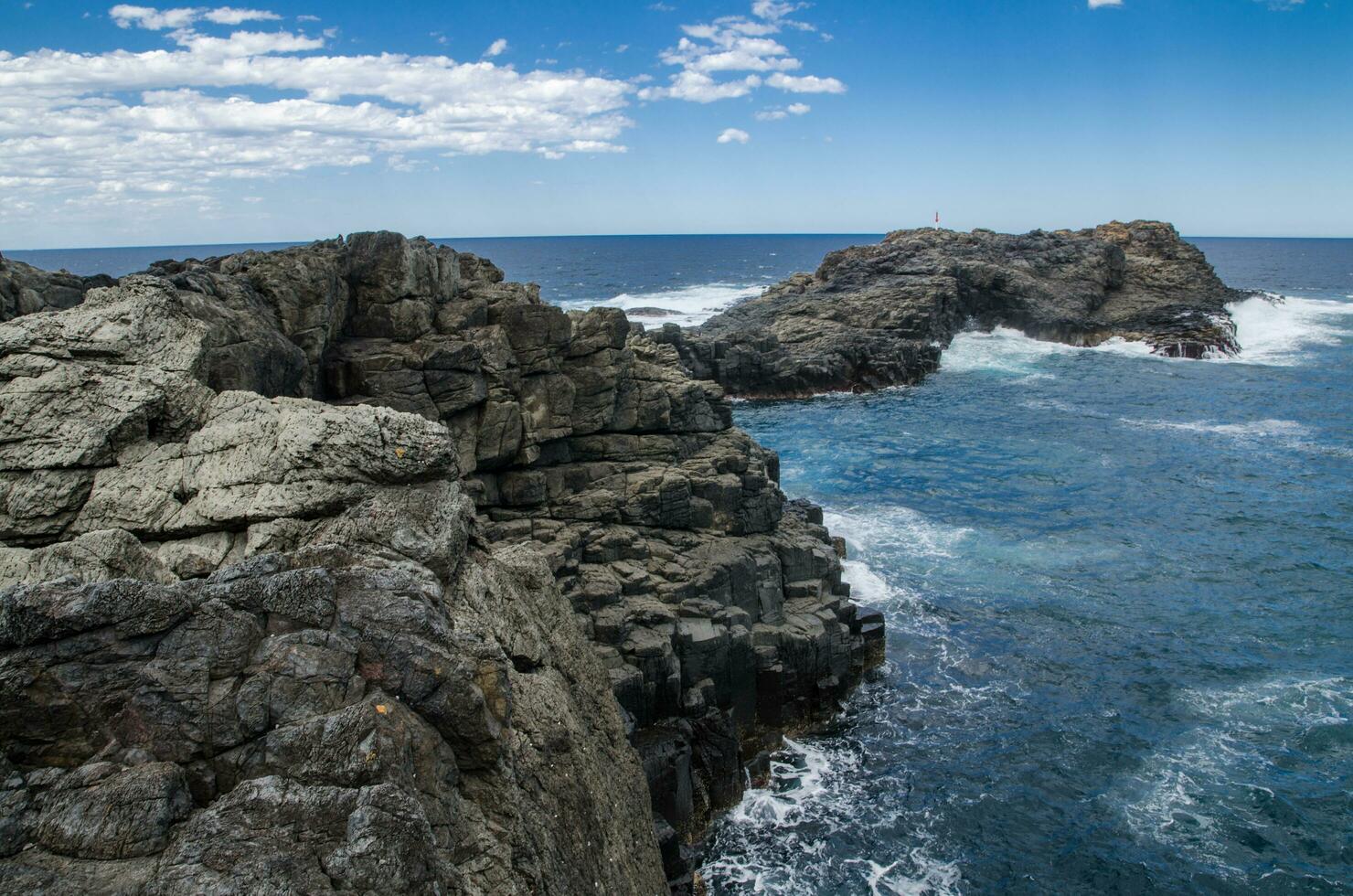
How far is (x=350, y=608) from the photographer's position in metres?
10.4

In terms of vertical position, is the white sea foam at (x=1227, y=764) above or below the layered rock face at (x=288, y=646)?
below

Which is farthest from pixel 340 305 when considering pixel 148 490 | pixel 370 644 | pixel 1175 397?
pixel 1175 397

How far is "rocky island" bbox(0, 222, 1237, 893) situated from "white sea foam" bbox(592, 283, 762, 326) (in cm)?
7769

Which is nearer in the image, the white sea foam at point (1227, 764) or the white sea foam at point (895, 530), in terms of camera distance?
the white sea foam at point (1227, 764)

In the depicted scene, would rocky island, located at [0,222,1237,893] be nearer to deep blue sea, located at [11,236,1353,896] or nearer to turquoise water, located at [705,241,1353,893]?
deep blue sea, located at [11,236,1353,896]

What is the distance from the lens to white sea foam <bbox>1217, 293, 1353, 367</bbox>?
Answer: 90562mm

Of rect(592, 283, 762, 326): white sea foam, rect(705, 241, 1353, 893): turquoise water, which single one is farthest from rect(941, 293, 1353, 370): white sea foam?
rect(592, 283, 762, 326): white sea foam

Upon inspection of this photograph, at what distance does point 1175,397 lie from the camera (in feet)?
237

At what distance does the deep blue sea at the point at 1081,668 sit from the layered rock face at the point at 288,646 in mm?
4973

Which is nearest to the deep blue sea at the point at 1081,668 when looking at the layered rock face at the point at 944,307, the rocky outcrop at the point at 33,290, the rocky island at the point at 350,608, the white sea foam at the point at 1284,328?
the rocky island at the point at 350,608

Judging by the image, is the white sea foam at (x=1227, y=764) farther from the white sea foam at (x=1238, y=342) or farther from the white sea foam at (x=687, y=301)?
the white sea foam at (x=687, y=301)

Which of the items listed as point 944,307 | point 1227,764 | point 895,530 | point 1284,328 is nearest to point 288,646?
point 1227,764

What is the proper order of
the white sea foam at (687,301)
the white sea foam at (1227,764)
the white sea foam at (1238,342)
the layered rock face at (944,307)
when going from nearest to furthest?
1. the white sea foam at (1227,764)
2. the layered rock face at (944,307)
3. the white sea foam at (1238,342)
4. the white sea foam at (687,301)

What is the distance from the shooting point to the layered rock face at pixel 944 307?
259ft
